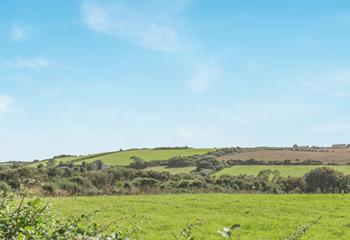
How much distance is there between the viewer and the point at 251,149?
9106 cm

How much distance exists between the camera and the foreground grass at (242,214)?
16125 mm

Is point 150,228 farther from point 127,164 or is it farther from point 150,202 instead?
point 127,164

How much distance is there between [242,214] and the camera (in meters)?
21.1

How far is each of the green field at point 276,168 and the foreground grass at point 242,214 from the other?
3039 centimetres

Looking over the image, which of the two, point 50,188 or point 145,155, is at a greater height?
point 145,155

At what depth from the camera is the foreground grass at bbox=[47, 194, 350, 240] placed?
16125mm

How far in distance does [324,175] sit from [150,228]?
1604 inches

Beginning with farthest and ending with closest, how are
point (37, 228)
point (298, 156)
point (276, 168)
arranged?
point (298, 156) → point (276, 168) → point (37, 228)

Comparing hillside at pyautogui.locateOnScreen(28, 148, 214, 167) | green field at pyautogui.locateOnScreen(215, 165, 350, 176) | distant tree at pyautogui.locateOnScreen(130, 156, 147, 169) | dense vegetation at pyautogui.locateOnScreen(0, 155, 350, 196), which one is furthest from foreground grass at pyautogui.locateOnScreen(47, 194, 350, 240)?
hillside at pyautogui.locateOnScreen(28, 148, 214, 167)

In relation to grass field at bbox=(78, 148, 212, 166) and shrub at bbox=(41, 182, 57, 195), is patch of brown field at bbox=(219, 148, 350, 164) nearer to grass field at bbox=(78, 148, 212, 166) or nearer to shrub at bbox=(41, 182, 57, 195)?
grass field at bbox=(78, 148, 212, 166)

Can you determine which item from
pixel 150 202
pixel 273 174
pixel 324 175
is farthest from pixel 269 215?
pixel 273 174

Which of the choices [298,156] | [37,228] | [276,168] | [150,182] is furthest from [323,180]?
[37,228]

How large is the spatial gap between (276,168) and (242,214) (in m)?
44.8

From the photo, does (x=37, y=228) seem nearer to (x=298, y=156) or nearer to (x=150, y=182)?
(x=150, y=182)
